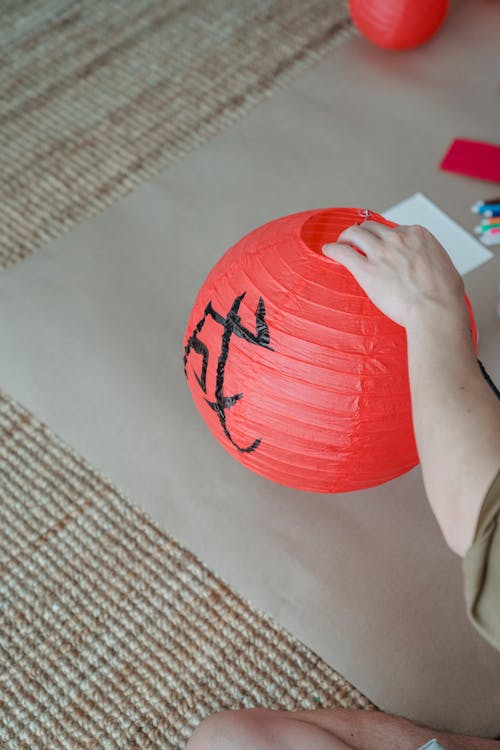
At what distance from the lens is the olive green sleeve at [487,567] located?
596mm

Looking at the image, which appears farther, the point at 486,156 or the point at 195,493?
the point at 486,156

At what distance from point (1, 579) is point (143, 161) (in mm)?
865

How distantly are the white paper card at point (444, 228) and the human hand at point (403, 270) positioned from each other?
62 centimetres

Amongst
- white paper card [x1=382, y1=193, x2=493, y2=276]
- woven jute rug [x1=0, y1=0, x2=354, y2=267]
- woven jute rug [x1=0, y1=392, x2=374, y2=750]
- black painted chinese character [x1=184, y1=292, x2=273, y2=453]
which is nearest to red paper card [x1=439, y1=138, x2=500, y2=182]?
white paper card [x1=382, y1=193, x2=493, y2=276]

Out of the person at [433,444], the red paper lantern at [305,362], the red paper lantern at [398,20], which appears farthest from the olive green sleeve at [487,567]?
the red paper lantern at [398,20]

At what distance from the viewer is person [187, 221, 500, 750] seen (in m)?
0.60

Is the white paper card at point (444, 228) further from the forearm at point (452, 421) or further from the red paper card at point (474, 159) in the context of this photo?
the forearm at point (452, 421)

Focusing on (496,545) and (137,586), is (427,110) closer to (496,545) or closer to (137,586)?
(137,586)

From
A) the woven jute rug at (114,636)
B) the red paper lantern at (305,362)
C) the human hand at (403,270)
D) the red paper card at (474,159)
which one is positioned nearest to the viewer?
the human hand at (403,270)

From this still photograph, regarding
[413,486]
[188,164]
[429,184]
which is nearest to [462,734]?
[413,486]

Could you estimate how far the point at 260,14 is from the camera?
185 centimetres

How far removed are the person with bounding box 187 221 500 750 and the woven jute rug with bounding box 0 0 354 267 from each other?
864 millimetres

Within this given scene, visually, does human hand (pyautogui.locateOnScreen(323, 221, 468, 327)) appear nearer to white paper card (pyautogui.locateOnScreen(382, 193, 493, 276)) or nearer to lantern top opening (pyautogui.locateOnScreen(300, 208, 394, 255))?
lantern top opening (pyautogui.locateOnScreen(300, 208, 394, 255))

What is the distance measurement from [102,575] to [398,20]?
122 cm
